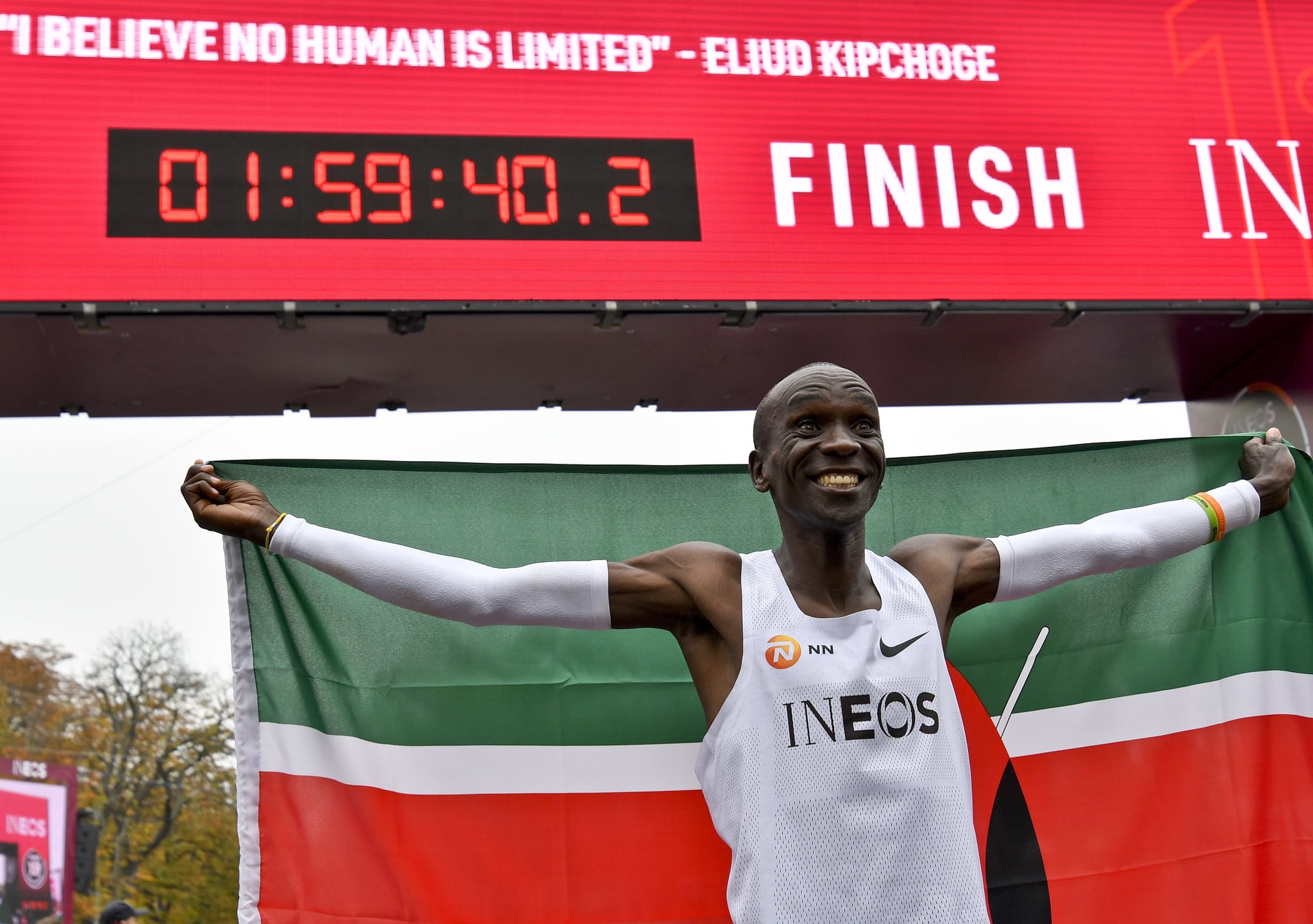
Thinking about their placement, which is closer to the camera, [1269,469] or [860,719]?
[860,719]

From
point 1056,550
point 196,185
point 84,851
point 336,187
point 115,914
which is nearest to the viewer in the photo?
point 1056,550

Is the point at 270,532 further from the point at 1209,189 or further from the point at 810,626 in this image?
the point at 1209,189

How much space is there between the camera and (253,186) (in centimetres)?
517

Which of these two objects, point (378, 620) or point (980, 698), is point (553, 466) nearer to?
point (378, 620)

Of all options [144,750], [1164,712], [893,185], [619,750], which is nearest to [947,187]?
[893,185]

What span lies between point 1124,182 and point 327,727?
4.08 m

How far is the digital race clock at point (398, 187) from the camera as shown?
5117 mm

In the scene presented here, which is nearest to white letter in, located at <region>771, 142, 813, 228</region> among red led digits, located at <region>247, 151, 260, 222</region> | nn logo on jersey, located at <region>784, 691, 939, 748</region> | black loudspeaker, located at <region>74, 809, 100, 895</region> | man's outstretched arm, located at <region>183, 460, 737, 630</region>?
red led digits, located at <region>247, 151, 260, 222</region>

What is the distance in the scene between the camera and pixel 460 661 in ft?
11.3

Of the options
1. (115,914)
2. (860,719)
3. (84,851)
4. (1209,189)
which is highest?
(1209,189)

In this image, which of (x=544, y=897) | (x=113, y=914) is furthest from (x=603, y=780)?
(x=113, y=914)

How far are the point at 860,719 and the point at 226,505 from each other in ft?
4.58

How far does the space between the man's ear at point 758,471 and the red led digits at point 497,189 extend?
2.70 meters

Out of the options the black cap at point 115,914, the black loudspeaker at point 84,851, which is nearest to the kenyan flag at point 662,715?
the black cap at point 115,914
